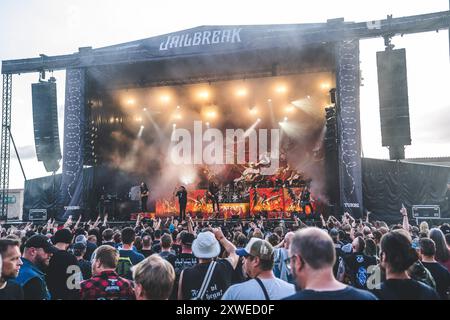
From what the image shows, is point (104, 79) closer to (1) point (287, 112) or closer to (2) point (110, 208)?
(2) point (110, 208)

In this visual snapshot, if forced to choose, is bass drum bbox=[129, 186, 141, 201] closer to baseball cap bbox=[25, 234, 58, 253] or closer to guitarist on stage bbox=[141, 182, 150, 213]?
guitarist on stage bbox=[141, 182, 150, 213]

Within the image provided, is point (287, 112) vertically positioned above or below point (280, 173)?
above

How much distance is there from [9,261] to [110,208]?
14883 millimetres

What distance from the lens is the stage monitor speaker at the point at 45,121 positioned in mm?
14469

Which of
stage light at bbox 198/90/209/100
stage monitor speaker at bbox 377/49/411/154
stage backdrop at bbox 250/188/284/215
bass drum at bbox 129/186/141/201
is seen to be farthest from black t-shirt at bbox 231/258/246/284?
bass drum at bbox 129/186/141/201

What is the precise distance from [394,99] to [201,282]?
35.2 feet

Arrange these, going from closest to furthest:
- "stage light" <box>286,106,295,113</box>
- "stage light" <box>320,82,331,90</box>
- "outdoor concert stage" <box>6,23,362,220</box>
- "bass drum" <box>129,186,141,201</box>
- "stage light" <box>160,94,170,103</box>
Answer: "outdoor concert stage" <box>6,23,362,220</box>
"stage light" <box>320,82,331,90</box>
"stage light" <box>160,94,170,103</box>
"bass drum" <box>129,186,141,201</box>
"stage light" <box>286,106,295,113</box>

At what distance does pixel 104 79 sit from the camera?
1616cm

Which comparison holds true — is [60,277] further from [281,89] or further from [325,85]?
[325,85]

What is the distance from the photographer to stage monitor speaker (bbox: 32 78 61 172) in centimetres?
1447

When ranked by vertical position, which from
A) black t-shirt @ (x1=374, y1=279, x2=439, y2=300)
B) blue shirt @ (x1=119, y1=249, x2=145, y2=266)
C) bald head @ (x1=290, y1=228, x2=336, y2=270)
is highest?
bald head @ (x1=290, y1=228, x2=336, y2=270)

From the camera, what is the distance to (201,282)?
2857mm

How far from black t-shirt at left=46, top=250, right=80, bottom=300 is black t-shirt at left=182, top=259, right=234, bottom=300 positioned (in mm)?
1283
